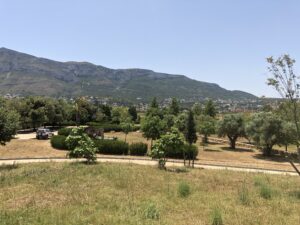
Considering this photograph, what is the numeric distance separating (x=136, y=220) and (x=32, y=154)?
32139 millimetres

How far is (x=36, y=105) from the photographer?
231ft

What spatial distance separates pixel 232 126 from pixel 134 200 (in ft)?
163

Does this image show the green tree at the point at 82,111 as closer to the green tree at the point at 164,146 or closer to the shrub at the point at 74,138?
the shrub at the point at 74,138

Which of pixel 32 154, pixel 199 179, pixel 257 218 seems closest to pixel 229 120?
pixel 32 154

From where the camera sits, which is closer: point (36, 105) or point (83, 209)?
point (83, 209)

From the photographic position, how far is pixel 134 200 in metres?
15.2

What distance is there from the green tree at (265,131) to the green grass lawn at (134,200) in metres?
31.9

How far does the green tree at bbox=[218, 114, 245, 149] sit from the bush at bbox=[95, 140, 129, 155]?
25627mm

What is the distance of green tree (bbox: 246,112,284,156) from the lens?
52906mm

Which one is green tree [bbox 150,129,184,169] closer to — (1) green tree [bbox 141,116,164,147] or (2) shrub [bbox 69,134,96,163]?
(2) shrub [bbox 69,134,96,163]

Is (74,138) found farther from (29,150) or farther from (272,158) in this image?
(272,158)

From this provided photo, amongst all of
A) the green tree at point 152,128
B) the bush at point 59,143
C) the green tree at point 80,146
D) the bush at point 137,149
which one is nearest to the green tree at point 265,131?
the green tree at point 152,128

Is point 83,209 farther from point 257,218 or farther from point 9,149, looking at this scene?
point 9,149

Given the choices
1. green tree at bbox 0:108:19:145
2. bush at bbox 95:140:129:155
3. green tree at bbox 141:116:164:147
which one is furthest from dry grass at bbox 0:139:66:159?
green tree at bbox 141:116:164:147
